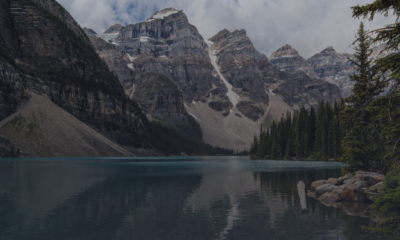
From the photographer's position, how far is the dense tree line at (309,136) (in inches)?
4109

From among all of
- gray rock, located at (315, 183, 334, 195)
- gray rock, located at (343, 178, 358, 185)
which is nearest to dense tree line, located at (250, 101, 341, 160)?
gray rock, located at (343, 178, 358, 185)

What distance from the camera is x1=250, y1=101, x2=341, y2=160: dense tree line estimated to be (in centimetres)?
10438

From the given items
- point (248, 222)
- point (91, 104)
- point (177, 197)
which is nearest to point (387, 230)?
point (248, 222)

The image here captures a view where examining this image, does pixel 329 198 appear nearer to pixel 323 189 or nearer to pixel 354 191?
pixel 354 191

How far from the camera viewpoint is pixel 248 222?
19.7 m

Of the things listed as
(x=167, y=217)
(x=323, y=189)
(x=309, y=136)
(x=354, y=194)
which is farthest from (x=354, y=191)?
(x=309, y=136)

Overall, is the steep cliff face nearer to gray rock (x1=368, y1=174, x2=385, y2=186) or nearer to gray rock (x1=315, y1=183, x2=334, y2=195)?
gray rock (x1=315, y1=183, x2=334, y2=195)

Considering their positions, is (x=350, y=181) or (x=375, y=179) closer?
(x=375, y=179)

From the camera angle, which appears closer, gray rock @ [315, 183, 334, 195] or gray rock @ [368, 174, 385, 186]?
gray rock @ [368, 174, 385, 186]

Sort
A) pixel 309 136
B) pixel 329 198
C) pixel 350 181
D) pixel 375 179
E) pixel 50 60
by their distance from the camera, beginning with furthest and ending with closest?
pixel 50 60
pixel 309 136
pixel 350 181
pixel 375 179
pixel 329 198

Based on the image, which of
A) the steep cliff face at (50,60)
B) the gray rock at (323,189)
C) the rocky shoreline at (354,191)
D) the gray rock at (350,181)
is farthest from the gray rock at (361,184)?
the steep cliff face at (50,60)

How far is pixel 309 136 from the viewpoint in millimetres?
119875

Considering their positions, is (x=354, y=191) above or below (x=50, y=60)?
below

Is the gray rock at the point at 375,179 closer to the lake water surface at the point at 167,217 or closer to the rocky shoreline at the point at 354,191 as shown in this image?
the rocky shoreline at the point at 354,191
